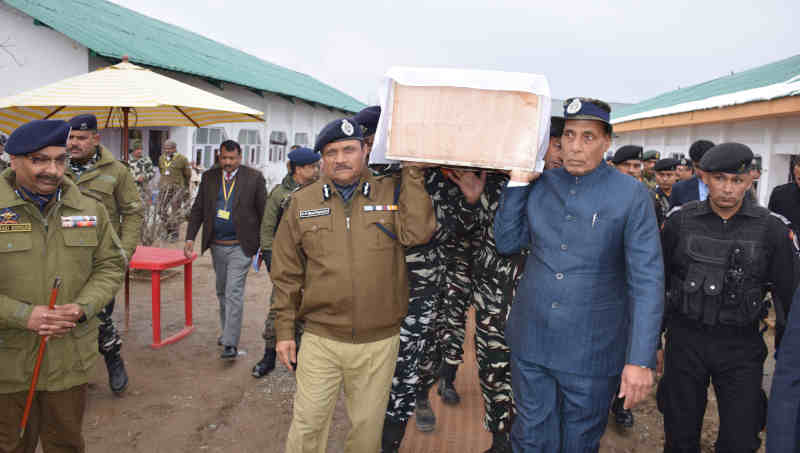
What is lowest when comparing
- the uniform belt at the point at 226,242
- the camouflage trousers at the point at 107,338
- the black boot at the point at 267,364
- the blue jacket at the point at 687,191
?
the black boot at the point at 267,364

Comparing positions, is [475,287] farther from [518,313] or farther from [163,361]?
[163,361]

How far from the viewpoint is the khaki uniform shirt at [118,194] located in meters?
4.32

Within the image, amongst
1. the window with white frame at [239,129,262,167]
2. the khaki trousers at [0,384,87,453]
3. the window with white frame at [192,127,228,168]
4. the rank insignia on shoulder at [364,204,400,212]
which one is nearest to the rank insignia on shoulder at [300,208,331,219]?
the rank insignia on shoulder at [364,204,400,212]

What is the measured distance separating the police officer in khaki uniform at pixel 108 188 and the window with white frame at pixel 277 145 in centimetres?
1502

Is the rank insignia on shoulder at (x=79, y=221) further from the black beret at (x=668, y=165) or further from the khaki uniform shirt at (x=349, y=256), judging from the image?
the black beret at (x=668, y=165)

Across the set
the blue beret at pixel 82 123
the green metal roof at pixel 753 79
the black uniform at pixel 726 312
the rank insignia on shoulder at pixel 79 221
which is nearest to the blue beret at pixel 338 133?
the rank insignia on shoulder at pixel 79 221

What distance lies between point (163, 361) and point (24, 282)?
280 centimetres

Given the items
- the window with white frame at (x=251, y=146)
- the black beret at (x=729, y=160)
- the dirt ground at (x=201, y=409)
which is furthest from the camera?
the window with white frame at (x=251, y=146)

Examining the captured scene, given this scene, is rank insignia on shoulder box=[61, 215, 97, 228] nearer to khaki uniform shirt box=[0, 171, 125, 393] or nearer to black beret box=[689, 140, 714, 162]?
khaki uniform shirt box=[0, 171, 125, 393]

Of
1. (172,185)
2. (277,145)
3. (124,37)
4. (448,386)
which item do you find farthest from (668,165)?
(277,145)

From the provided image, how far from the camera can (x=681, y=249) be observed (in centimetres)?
308

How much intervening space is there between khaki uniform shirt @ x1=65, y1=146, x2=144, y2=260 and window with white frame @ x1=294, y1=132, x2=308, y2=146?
16744 millimetres

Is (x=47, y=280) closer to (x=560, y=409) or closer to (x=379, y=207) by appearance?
(x=379, y=207)

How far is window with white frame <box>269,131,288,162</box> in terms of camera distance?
19.4 metres
